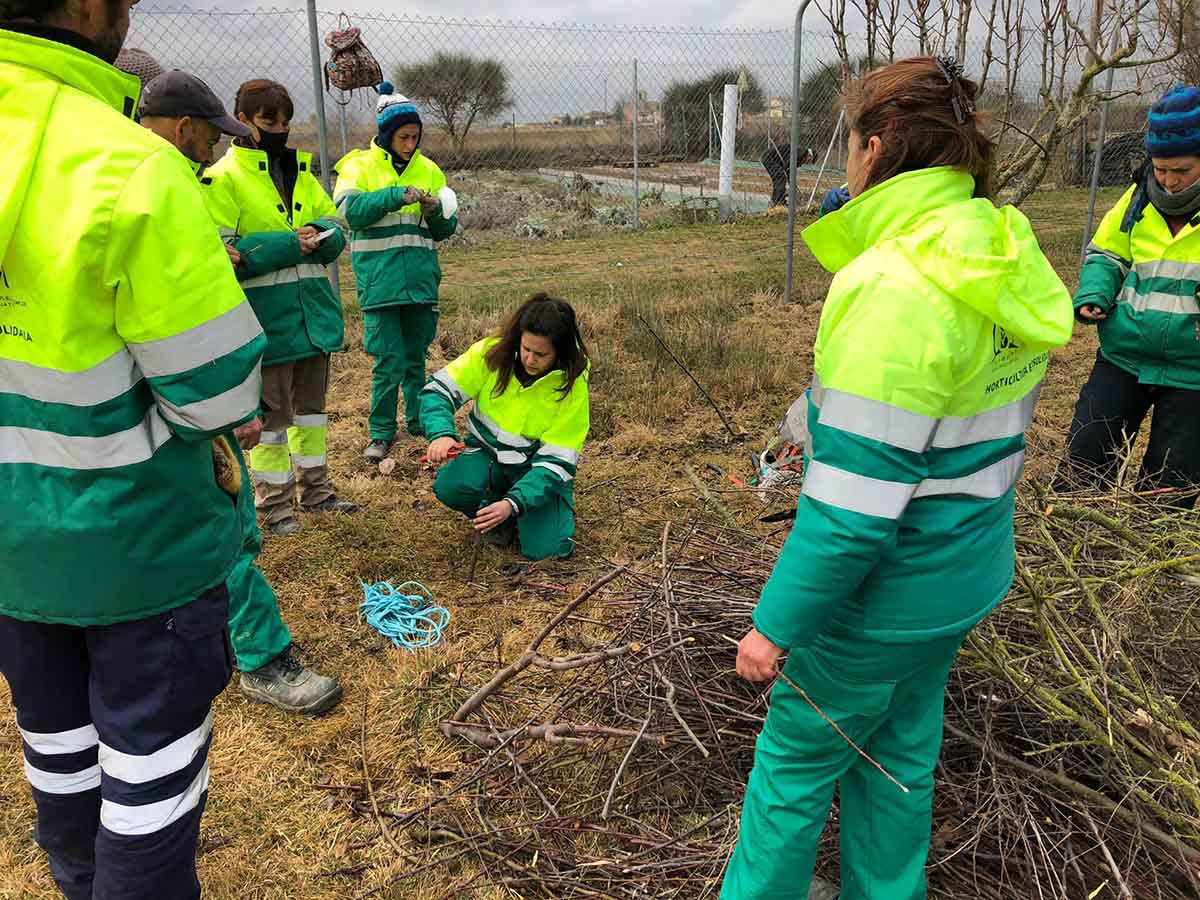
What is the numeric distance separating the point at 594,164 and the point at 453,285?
10.8 meters

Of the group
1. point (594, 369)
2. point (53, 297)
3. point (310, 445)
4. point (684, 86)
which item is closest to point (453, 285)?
point (594, 369)

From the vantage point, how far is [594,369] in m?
5.80

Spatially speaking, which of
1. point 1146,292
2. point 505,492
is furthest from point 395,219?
point 1146,292

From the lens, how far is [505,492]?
12.0 ft

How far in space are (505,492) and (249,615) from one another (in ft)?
4.19

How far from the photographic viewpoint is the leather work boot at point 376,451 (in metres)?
4.56

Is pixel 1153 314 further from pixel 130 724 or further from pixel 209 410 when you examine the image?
pixel 130 724

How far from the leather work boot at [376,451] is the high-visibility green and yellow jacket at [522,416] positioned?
46.2 inches

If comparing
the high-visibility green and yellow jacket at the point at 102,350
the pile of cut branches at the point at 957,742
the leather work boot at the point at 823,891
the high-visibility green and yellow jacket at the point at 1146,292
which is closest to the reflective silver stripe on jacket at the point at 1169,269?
the high-visibility green and yellow jacket at the point at 1146,292

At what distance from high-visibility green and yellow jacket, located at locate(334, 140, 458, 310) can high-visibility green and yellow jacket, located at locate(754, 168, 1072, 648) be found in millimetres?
3151

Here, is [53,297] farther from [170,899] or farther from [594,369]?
[594,369]

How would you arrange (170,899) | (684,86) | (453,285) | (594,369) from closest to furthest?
(170,899) < (594,369) < (453,285) < (684,86)

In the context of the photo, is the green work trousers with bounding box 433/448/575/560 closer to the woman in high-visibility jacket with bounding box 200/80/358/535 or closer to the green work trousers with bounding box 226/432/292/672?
the woman in high-visibility jacket with bounding box 200/80/358/535

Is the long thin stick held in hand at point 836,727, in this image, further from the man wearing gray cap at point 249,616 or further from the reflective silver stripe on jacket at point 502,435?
the reflective silver stripe on jacket at point 502,435
